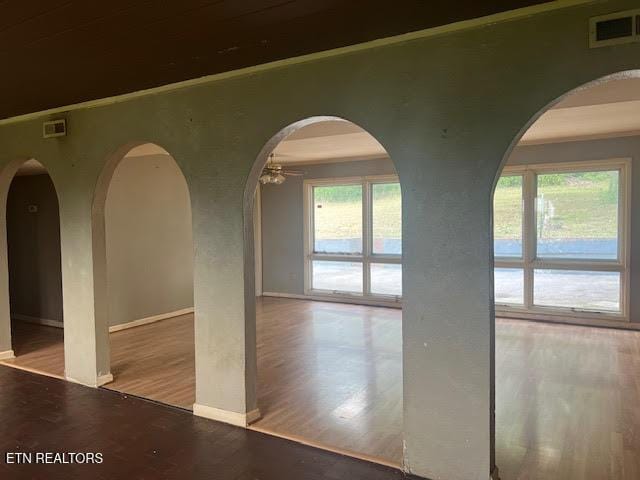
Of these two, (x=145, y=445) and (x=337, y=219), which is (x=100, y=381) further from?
(x=337, y=219)

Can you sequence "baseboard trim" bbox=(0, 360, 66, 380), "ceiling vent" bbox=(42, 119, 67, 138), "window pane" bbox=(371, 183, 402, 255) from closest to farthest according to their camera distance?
"ceiling vent" bbox=(42, 119, 67, 138) < "baseboard trim" bbox=(0, 360, 66, 380) < "window pane" bbox=(371, 183, 402, 255)

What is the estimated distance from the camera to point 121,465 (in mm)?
2889

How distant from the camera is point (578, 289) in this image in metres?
6.65

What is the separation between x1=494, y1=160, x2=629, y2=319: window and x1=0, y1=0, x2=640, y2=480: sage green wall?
4845 mm

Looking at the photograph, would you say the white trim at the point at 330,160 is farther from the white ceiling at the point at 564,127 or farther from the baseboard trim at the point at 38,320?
the baseboard trim at the point at 38,320

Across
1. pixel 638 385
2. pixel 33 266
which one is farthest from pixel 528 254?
pixel 33 266

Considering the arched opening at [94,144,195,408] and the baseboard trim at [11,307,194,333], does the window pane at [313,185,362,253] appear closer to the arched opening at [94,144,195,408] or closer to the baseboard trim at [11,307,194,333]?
the arched opening at [94,144,195,408]

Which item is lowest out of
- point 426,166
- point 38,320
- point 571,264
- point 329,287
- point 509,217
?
point 38,320

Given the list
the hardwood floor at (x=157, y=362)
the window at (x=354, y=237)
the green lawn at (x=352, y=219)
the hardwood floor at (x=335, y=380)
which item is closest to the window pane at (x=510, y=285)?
the window at (x=354, y=237)

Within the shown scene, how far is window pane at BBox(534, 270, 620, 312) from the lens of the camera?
6.43 meters

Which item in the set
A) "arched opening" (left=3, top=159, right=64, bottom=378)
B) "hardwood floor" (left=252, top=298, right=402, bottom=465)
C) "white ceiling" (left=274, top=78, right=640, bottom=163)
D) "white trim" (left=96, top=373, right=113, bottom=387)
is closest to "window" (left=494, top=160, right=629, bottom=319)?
"white ceiling" (left=274, top=78, right=640, bottom=163)

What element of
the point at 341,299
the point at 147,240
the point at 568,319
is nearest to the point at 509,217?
the point at 568,319

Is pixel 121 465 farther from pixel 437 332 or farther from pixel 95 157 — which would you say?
pixel 95 157

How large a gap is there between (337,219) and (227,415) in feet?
18.4
